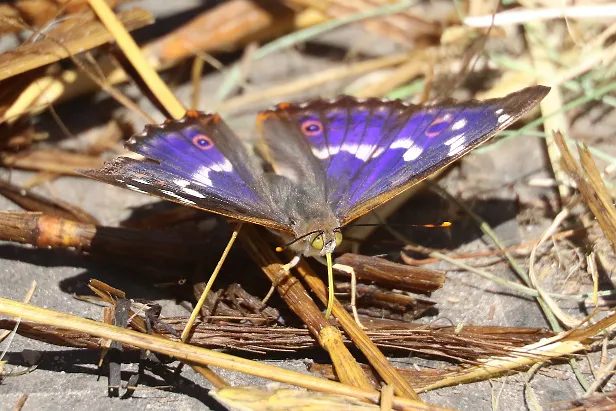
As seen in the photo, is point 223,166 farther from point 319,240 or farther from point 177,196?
point 319,240

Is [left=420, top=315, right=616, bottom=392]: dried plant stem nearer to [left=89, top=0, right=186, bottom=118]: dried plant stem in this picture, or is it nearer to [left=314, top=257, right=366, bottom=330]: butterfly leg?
[left=314, top=257, right=366, bottom=330]: butterfly leg

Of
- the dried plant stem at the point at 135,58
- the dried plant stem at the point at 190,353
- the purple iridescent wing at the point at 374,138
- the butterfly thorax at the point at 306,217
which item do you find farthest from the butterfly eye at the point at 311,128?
the dried plant stem at the point at 190,353

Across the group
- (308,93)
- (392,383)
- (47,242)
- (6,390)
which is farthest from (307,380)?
(308,93)

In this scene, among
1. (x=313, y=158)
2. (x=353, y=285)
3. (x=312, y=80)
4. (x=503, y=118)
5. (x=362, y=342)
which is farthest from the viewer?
(x=312, y=80)

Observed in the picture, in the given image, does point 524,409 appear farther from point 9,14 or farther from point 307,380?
point 9,14

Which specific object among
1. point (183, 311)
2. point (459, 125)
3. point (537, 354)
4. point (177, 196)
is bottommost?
point (183, 311)

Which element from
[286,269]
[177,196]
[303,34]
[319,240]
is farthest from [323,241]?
[303,34]

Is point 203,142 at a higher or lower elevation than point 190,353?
higher
